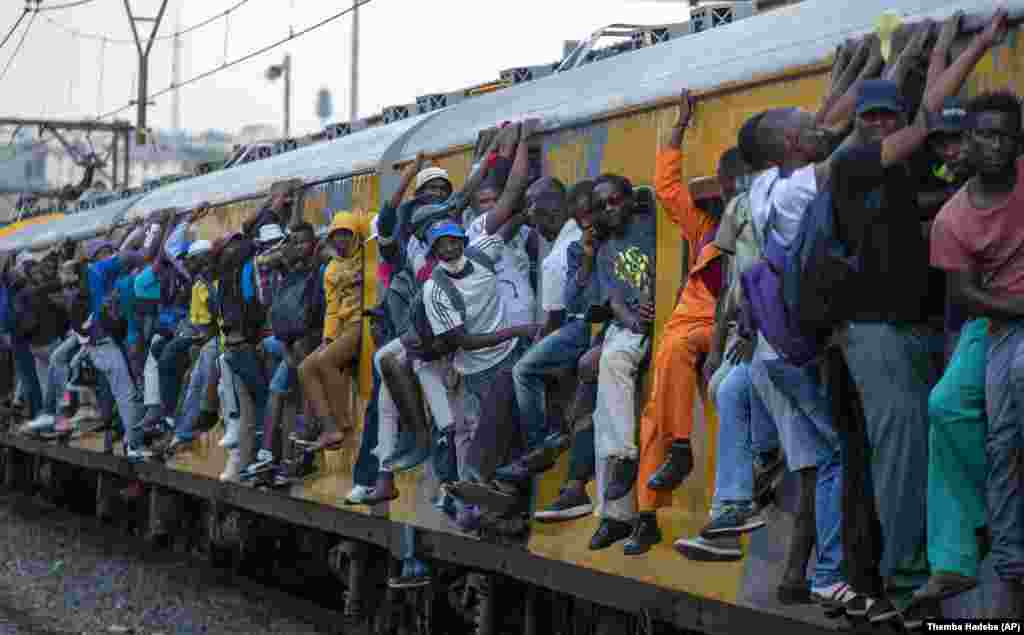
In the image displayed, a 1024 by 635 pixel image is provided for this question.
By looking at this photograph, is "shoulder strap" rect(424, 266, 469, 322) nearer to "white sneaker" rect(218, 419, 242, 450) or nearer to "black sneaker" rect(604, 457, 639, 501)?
"black sneaker" rect(604, 457, 639, 501)

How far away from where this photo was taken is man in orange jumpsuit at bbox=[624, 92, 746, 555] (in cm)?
Answer: 715

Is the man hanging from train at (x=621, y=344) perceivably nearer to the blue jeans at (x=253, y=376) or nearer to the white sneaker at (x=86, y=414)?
the blue jeans at (x=253, y=376)

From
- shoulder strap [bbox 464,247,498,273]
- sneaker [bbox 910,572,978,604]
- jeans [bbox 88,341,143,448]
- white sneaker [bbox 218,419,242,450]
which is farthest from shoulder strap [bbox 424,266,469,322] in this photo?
jeans [bbox 88,341,143,448]

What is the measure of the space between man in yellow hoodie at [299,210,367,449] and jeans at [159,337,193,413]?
3.51 meters

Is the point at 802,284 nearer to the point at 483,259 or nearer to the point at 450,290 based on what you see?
the point at 483,259

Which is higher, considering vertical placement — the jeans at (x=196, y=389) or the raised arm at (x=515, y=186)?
the raised arm at (x=515, y=186)

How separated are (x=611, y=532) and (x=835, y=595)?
81.4 inches

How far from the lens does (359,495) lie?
35.7 feet

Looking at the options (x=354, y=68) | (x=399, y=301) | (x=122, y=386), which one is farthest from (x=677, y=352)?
(x=354, y=68)

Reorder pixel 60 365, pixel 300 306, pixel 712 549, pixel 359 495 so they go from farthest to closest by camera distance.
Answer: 1. pixel 60 365
2. pixel 300 306
3. pixel 359 495
4. pixel 712 549

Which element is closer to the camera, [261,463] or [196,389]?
[261,463]

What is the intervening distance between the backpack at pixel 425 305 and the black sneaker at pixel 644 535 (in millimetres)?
2055

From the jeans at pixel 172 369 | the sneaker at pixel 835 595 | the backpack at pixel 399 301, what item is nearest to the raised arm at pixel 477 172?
the backpack at pixel 399 301

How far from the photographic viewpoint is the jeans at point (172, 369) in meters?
15.1
